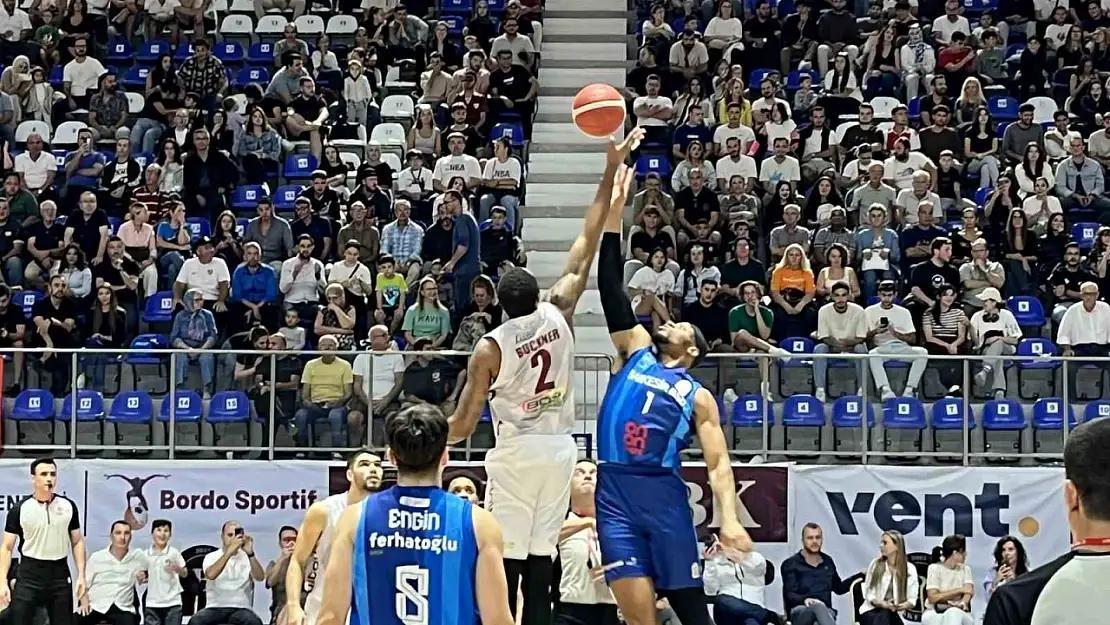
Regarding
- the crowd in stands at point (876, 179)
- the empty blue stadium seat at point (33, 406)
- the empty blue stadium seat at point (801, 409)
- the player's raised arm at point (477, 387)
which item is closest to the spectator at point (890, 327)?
the crowd in stands at point (876, 179)

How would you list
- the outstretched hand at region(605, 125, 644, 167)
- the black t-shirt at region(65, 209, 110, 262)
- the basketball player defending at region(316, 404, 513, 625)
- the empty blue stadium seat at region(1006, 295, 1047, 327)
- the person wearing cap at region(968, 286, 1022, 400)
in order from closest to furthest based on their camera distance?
the basketball player defending at region(316, 404, 513, 625) → the outstretched hand at region(605, 125, 644, 167) → the person wearing cap at region(968, 286, 1022, 400) → the empty blue stadium seat at region(1006, 295, 1047, 327) → the black t-shirt at region(65, 209, 110, 262)

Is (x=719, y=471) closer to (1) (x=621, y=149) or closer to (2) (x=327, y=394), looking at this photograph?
(1) (x=621, y=149)

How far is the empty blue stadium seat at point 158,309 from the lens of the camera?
61.0 feet

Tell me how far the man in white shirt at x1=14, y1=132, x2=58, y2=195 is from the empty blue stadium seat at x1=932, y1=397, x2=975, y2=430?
1145cm

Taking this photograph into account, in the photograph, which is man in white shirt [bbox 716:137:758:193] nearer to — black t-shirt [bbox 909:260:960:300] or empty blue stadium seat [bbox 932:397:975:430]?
black t-shirt [bbox 909:260:960:300]

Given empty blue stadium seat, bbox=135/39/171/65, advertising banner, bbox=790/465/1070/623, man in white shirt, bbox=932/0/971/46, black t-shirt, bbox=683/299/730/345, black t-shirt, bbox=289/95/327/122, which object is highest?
man in white shirt, bbox=932/0/971/46

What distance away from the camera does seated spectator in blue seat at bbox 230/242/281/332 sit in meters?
18.2

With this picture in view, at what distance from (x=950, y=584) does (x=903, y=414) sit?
5.70 ft

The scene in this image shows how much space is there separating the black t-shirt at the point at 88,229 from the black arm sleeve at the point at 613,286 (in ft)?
40.9

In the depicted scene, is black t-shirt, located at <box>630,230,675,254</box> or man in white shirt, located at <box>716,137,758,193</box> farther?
man in white shirt, located at <box>716,137,758,193</box>

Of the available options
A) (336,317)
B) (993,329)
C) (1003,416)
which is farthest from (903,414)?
(336,317)

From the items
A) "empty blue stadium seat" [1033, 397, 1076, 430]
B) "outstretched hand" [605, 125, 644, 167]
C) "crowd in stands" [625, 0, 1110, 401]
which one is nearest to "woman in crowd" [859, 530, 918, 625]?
"crowd in stands" [625, 0, 1110, 401]

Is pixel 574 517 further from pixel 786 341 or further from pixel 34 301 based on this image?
pixel 34 301

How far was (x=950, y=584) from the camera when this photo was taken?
16.1m
